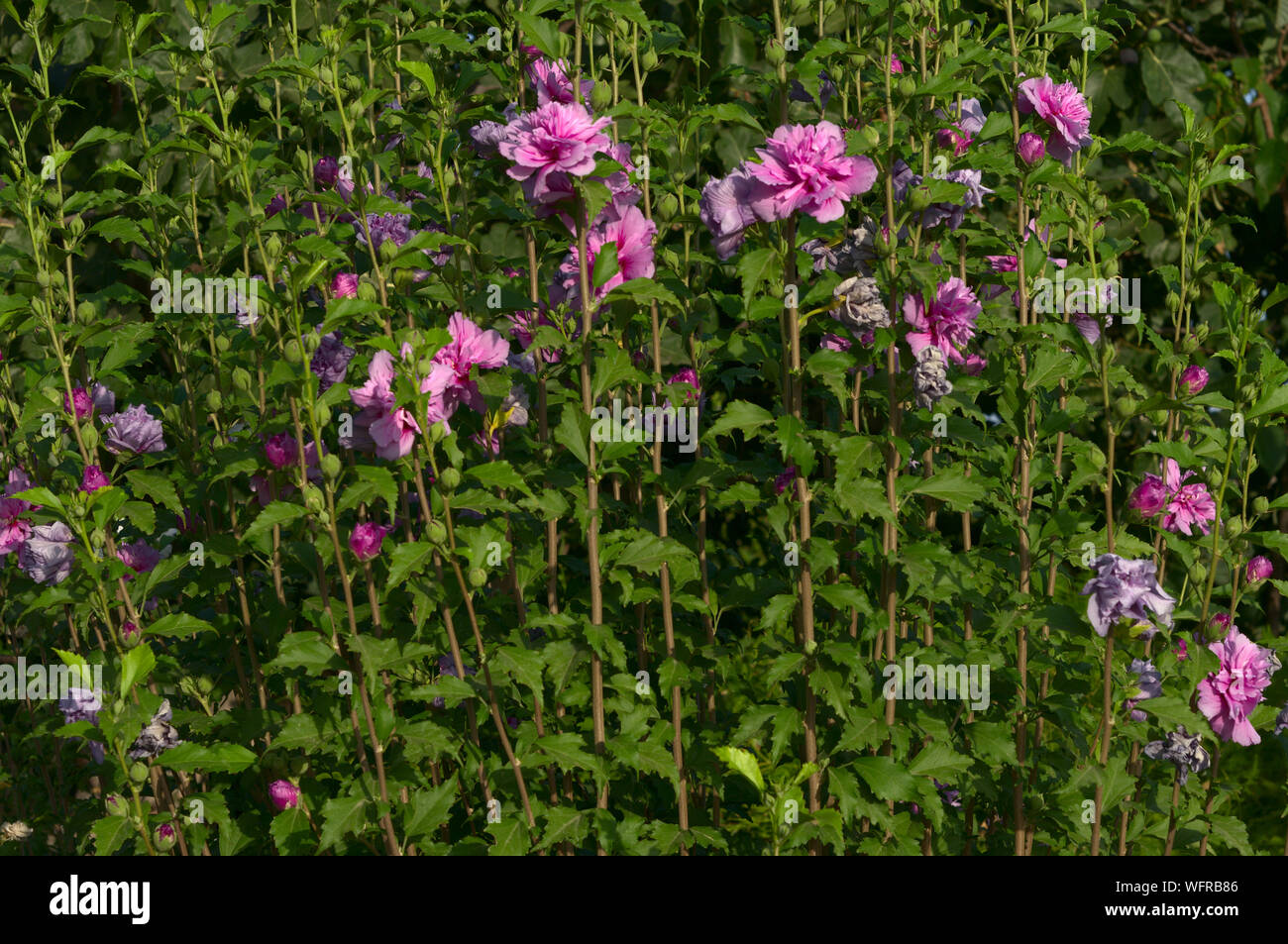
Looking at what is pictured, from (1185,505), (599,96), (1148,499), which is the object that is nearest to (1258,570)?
(1185,505)

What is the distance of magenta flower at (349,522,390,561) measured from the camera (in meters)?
2.20

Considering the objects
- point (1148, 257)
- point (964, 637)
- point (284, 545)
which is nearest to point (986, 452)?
point (964, 637)

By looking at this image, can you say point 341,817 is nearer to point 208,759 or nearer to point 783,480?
point 208,759

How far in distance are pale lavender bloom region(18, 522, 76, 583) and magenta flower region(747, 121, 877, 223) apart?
1499 millimetres

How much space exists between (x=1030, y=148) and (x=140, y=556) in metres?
2.04

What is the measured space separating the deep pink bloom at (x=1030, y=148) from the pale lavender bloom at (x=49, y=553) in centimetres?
202

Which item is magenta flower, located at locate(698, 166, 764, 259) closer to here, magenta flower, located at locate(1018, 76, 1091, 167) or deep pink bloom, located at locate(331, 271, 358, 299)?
magenta flower, located at locate(1018, 76, 1091, 167)

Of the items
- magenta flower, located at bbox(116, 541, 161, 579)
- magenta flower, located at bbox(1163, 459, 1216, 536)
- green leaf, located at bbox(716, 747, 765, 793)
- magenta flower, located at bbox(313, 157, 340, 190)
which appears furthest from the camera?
magenta flower, located at bbox(313, 157, 340, 190)

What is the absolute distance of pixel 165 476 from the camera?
8.57ft

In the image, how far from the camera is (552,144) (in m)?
2.04

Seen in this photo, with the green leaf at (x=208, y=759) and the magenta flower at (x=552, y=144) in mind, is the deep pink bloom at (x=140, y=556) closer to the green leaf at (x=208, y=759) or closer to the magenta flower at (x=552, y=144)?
the green leaf at (x=208, y=759)

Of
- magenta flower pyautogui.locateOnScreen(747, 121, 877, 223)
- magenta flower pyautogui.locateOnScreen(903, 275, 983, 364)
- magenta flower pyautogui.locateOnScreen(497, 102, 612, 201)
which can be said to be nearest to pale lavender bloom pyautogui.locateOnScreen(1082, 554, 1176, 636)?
magenta flower pyautogui.locateOnScreen(903, 275, 983, 364)

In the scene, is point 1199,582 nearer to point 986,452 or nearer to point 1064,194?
point 986,452

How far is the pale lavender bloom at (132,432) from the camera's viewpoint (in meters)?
2.55
